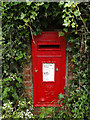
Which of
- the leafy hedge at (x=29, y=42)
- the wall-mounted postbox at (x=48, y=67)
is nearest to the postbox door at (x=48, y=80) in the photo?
the wall-mounted postbox at (x=48, y=67)

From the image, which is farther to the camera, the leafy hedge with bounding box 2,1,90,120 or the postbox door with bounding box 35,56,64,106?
the postbox door with bounding box 35,56,64,106

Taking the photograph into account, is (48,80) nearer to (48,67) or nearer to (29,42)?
(48,67)

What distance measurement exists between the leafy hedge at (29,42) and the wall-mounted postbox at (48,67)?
128 millimetres

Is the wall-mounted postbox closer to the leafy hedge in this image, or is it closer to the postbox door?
the postbox door

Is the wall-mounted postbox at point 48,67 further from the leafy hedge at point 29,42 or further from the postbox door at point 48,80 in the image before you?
the leafy hedge at point 29,42

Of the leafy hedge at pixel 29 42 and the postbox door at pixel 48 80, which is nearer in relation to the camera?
the leafy hedge at pixel 29 42

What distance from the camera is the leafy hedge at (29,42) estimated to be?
6.85 ft

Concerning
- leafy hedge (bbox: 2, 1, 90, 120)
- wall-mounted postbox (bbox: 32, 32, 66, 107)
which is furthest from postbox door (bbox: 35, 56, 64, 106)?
leafy hedge (bbox: 2, 1, 90, 120)

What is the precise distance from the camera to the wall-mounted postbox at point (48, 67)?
2.27 m

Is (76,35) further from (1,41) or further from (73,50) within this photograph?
(1,41)

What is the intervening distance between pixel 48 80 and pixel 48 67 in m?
0.25

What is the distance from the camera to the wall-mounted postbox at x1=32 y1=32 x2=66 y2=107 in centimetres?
227

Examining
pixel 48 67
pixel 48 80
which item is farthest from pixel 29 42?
pixel 48 80

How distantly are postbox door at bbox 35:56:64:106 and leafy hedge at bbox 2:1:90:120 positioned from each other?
0.49ft
